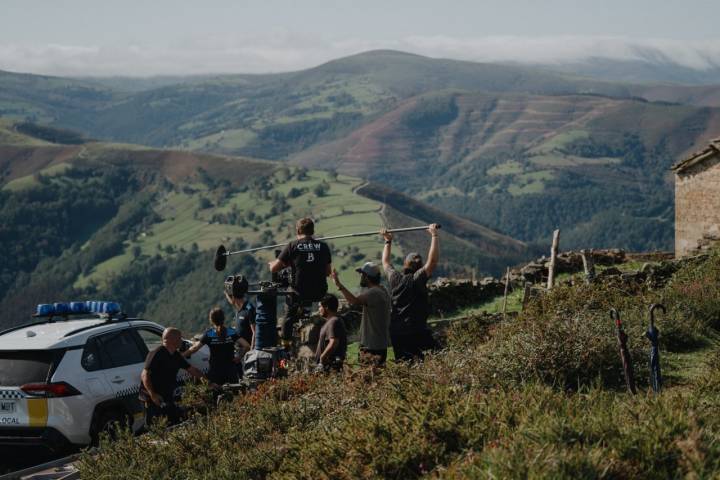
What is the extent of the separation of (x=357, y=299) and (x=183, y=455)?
307cm

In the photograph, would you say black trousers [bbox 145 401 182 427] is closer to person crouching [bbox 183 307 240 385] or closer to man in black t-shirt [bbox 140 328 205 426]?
man in black t-shirt [bbox 140 328 205 426]

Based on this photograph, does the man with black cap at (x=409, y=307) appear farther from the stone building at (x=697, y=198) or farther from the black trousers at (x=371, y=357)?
the stone building at (x=697, y=198)

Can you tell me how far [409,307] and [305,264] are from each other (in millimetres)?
1346

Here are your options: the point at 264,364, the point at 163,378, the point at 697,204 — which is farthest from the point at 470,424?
the point at 697,204

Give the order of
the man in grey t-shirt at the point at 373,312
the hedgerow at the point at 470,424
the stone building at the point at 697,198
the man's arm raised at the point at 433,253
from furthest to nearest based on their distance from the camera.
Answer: the stone building at the point at 697,198 < the man in grey t-shirt at the point at 373,312 < the man's arm raised at the point at 433,253 < the hedgerow at the point at 470,424

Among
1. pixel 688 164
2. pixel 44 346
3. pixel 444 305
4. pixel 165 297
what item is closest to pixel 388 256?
pixel 44 346

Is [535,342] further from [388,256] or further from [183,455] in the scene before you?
[183,455]

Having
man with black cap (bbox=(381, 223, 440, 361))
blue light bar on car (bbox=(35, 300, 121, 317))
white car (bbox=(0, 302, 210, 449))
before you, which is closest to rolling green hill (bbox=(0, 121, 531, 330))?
blue light bar on car (bbox=(35, 300, 121, 317))

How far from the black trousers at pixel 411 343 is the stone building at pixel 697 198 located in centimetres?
2069

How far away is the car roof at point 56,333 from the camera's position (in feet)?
33.2

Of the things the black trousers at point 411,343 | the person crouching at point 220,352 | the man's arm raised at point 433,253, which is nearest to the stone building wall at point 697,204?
the black trousers at point 411,343

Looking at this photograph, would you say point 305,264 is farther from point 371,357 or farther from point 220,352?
point 371,357

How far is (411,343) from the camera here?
11023 mm

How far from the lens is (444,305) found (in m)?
20.9
